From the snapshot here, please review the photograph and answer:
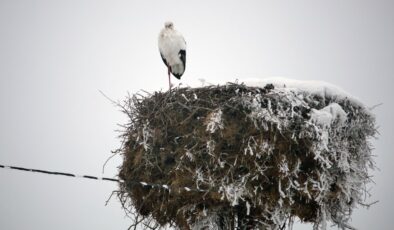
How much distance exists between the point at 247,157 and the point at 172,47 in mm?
4985

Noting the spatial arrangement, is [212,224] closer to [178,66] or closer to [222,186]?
[222,186]

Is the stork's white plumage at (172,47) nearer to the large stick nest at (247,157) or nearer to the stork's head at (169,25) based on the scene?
the stork's head at (169,25)

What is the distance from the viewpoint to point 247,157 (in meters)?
5.46

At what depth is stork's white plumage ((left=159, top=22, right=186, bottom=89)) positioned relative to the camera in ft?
32.4

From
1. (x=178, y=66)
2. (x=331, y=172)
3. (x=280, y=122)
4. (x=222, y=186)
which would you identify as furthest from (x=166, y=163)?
(x=178, y=66)

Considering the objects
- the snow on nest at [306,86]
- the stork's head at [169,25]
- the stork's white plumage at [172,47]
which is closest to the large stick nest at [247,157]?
the snow on nest at [306,86]

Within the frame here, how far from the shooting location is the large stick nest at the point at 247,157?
5.48 metres

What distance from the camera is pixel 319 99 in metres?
6.12

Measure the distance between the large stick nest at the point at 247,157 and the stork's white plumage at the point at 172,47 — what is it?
11.7ft

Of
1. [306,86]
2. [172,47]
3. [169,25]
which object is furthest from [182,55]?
[306,86]

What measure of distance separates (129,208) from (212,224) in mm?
1447

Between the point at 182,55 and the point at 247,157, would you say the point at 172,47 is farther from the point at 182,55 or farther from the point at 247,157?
the point at 247,157

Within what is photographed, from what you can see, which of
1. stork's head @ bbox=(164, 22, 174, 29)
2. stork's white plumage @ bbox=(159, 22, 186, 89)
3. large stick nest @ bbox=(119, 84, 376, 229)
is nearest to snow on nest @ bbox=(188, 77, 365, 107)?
large stick nest @ bbox=(119, 84, 376, 229)

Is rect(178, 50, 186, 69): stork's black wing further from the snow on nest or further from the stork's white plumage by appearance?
the snow on nest
